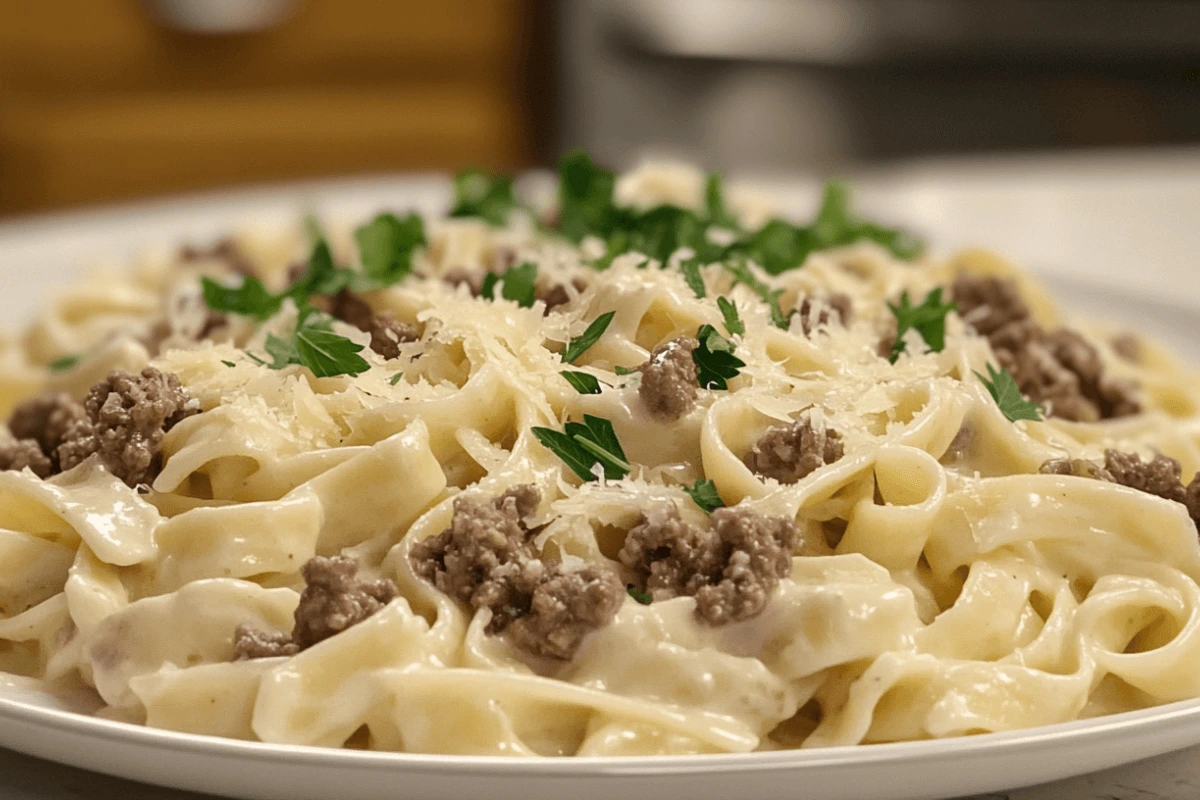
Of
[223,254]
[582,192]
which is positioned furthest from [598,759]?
[223,254]

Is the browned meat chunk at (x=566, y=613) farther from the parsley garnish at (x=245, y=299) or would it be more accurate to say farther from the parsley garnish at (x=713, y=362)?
the parsley garnish at (x=245, y=299)

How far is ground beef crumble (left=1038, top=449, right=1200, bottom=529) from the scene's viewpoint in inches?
113

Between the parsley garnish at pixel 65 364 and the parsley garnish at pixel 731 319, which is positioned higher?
the parsley garnish at pixel 731 319

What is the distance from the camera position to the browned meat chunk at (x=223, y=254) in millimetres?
4793

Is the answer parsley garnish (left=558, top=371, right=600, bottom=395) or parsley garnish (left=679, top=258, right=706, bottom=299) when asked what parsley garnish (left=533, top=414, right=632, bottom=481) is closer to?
parsley garnish (left=558, top=371, right=600, bottom=395)

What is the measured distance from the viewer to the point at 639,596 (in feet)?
8.30

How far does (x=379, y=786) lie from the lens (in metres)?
2.00

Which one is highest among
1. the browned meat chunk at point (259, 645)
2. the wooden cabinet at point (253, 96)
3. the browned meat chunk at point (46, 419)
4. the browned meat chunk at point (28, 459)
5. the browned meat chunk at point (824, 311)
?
the browned meat chunk at point (824, 311)

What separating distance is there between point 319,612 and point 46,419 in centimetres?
142

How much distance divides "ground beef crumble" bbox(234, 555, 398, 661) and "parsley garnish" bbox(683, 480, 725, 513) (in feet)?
2.16

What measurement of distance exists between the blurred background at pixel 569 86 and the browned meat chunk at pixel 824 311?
328 inches

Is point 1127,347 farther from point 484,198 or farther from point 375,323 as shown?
point 375,323

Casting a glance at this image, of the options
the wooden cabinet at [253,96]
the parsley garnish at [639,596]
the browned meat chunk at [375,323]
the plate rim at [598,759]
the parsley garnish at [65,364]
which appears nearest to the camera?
the plate rim at [598,759]

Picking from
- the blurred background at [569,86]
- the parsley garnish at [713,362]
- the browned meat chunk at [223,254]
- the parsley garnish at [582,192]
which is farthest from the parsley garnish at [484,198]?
the blurred background at [569,86]
